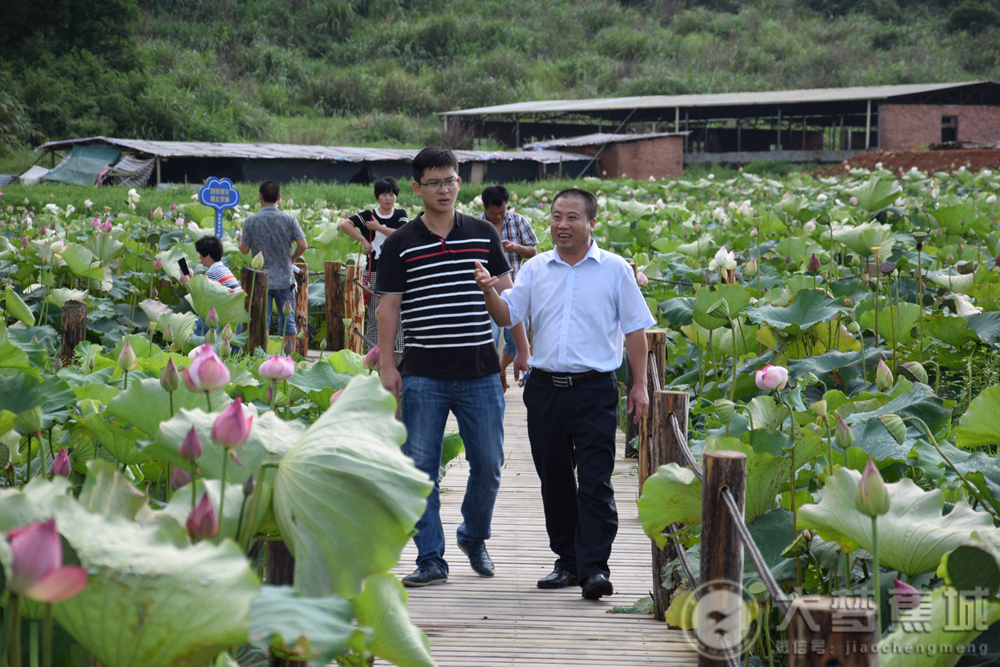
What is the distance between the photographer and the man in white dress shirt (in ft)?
8.30

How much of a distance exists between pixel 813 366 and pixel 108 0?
89.0 ft

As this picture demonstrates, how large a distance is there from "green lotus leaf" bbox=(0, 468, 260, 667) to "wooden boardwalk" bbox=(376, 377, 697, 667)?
51.1 inches

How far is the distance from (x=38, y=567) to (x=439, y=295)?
1904 millimetres

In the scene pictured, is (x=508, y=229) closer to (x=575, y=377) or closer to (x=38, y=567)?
(x=575, y=377)

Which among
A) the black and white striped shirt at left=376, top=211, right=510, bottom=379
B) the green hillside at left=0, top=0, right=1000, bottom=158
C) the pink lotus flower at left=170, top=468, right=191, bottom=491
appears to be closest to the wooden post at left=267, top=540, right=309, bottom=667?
the pink lotus flower at left=170, top=468, right=191, bottom=491

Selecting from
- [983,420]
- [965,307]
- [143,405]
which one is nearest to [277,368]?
[143,405]

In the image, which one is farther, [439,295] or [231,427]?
[439,295]

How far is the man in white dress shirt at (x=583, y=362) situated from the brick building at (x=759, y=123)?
712 inches

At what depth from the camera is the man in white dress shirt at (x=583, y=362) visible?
99.7 inches

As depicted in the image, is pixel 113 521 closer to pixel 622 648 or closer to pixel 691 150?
Result: pixel 622 648

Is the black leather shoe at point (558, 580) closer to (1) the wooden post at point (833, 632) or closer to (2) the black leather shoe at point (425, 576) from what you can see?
(2) the black leather shoe at point (425, 576)

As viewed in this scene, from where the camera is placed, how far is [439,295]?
259 cm

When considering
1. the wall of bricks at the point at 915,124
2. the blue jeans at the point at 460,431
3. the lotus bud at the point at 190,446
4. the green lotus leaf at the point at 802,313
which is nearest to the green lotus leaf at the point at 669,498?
the blue jeans at the point at 460,431

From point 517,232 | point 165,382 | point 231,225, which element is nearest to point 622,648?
point 165,382
